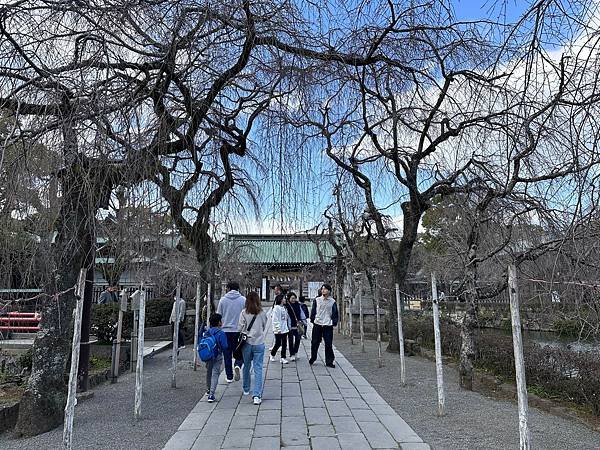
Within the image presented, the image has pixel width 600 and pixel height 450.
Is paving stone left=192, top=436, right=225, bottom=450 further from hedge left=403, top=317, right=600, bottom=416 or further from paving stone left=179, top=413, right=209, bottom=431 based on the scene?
hedge left=403, top=317, right=600, bottom=416

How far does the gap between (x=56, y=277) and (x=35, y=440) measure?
5.58ft

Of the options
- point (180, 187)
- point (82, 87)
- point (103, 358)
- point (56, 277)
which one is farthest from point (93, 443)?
point (103, 358)

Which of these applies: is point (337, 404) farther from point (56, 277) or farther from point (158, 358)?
point (158, 358)

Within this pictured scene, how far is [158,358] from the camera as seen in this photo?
1227 centimetres

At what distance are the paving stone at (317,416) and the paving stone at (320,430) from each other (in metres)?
0.18

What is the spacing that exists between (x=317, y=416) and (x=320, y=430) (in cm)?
69

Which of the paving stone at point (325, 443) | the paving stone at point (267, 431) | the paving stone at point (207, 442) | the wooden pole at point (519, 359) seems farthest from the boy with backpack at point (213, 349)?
the wooden pole at point (519, 359)

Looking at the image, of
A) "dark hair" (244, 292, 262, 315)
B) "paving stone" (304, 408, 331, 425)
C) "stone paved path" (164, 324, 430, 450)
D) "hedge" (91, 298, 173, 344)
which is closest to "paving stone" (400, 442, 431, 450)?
"stone paved path" (164, 324, 430, 450)

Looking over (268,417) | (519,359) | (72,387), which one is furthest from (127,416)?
(519,359)

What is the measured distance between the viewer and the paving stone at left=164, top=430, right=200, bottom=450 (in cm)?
507

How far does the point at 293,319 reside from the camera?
1132 centimetres

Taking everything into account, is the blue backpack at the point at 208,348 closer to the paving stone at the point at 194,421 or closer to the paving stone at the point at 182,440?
the paving stone at the point at 194,421

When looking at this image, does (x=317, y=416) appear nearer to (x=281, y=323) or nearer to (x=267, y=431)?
(x=267, y=431)

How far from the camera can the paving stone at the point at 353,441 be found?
5.01 meters
